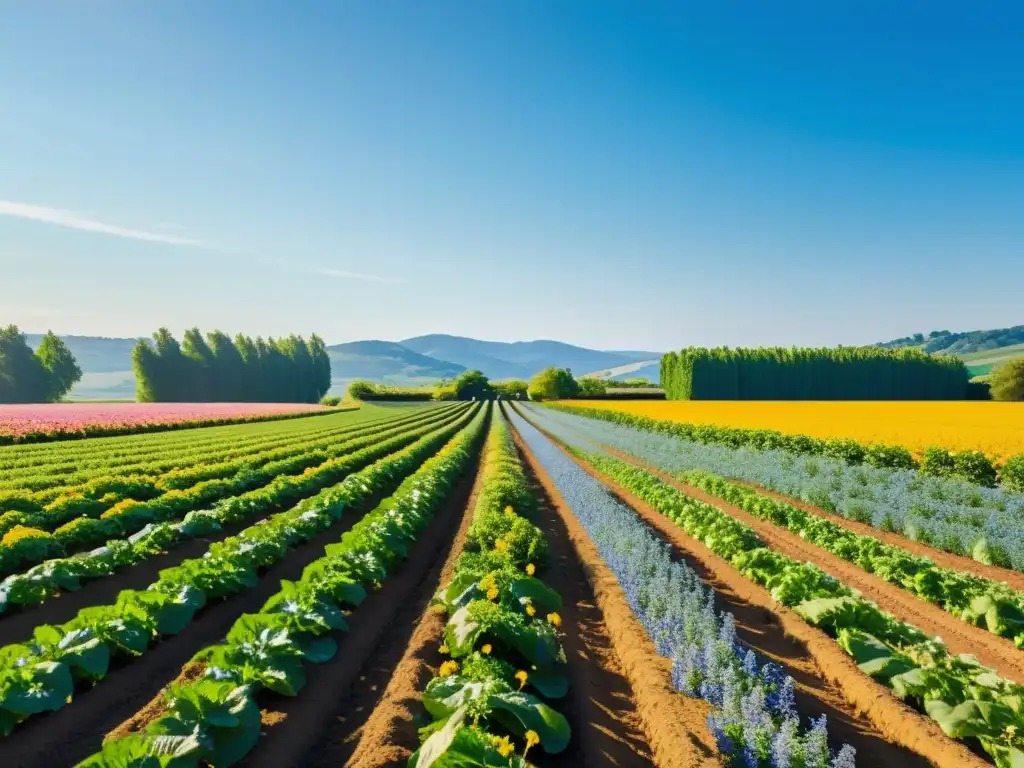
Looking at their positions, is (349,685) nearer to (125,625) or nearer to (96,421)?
(125,625)

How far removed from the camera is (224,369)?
90250 mm

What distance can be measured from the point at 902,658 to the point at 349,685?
6057 mm

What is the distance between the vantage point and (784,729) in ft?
13.7

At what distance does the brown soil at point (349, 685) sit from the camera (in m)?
5.20

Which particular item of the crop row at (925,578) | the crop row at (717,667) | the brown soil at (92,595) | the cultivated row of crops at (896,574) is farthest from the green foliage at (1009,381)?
the brown soil at (92,595)

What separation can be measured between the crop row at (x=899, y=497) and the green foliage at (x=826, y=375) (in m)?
59.1

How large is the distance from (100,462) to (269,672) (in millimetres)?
20699

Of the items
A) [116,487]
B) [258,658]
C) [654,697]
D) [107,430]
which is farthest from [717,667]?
[107,430]

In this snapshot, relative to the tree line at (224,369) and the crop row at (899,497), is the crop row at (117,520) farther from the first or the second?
the tree line at (224,369)

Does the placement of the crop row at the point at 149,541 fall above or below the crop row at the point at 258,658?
below

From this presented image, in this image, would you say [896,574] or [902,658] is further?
[896,574]

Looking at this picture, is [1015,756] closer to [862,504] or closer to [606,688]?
[606,688]

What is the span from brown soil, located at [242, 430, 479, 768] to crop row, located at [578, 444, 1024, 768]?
5414 millimetres

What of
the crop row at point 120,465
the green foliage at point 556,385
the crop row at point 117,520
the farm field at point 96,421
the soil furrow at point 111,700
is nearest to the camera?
the soil furrow at point 111,700
